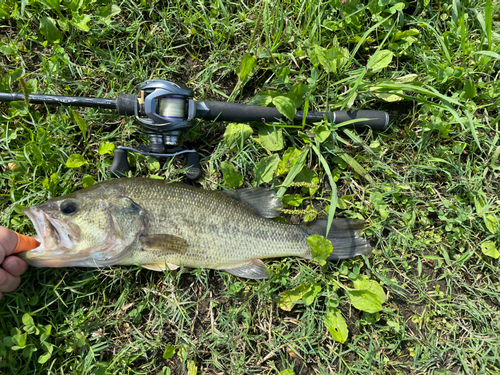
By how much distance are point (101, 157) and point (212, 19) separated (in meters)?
1.88

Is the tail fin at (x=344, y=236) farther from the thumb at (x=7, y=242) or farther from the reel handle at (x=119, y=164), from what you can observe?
the thumb at (x=7, y=242)

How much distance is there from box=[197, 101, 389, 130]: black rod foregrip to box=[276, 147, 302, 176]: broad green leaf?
0.32 meters

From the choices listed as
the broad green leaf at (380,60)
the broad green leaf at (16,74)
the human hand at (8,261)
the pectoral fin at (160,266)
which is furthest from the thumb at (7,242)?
the broad green leaf at (380,60)

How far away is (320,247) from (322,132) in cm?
116

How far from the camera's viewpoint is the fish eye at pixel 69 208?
2.50 meters

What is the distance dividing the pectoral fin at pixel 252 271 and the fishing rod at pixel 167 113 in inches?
38.7

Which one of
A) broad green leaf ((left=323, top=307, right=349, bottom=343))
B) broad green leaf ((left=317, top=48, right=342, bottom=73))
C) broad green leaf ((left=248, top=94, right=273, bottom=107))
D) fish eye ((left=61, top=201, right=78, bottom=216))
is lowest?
broad green leaf ((left=323, top=307, right=349, bottom=343))

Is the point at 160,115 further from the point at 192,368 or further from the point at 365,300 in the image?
the point at 365,300

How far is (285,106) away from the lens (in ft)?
9.80

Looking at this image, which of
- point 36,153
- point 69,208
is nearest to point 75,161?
point 36,153

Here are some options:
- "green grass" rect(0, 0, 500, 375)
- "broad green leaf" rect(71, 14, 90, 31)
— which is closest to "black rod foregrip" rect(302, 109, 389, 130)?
"green grass" rect(0, 0, 500, 375)

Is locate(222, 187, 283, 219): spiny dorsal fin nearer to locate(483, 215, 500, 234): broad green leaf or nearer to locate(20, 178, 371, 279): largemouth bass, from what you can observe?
locate(20, 178, 371, 279): largemouth bass

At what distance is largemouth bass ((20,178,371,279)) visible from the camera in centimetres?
249

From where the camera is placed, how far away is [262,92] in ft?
10.3
